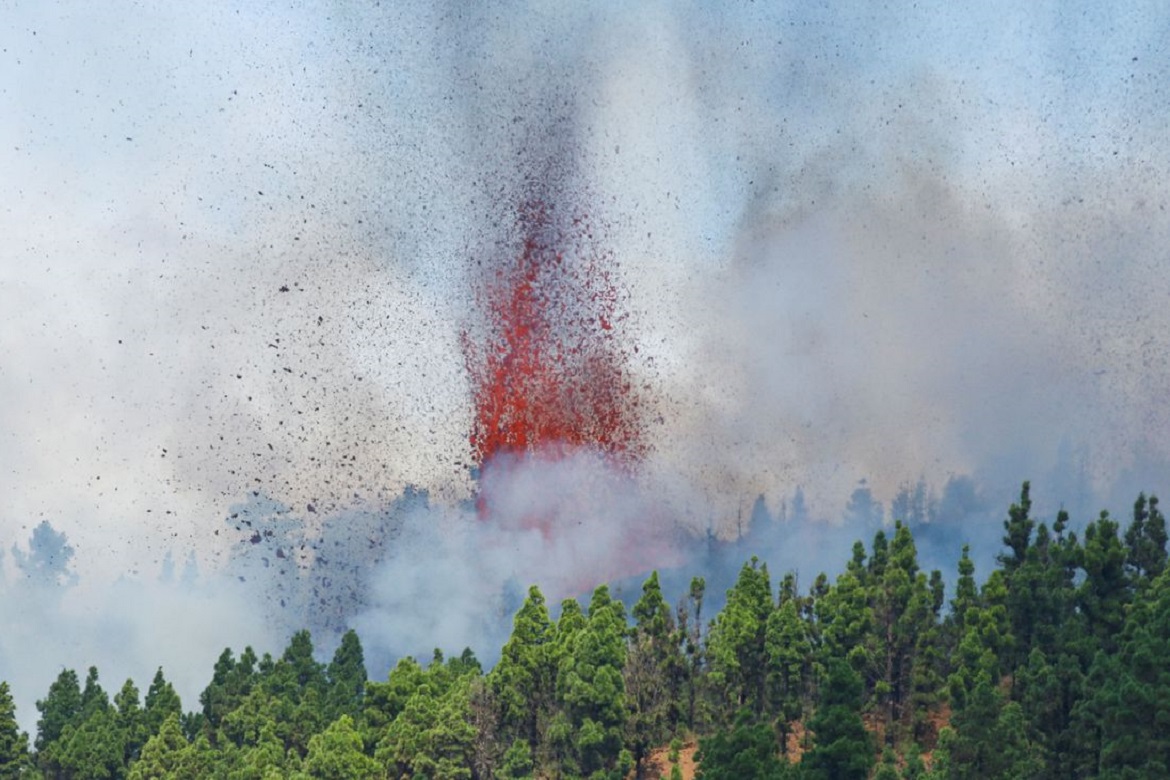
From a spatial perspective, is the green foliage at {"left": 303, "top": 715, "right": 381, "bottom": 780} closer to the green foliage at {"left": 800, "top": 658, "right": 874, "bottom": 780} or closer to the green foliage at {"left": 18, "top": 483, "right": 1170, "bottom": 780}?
the green foliage at {"left": 18, "top": 483, "right": 1170, "bottom": 780}

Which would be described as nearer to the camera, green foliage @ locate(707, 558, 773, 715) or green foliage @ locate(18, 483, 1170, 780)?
green foliage @ locate(18, 483, 1170, 780)

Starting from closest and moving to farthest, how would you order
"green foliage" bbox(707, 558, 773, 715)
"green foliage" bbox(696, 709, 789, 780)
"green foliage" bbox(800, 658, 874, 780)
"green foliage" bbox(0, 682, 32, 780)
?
"green foliage" bbox(696, 709, 789, 780), "green foliage" bbox(800, 658, 874, 780), "green foliage" bbox(707, 558, 773, 715), "green foliage" bbox(0, 682, 32, 780)

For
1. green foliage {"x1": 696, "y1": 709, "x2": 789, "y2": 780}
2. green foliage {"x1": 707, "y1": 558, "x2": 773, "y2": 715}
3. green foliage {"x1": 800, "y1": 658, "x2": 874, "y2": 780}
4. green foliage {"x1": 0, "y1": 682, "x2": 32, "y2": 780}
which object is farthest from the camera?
green foliage {"x1": 0, "y1": 682, "x2": 32, "y2": 780}

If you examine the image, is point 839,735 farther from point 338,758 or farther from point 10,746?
point 10,746

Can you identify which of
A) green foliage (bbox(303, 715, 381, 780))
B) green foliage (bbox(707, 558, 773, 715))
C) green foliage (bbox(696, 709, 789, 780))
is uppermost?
green foliage (bbox(707, 558, 773, 715))

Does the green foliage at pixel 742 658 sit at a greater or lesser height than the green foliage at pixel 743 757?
greater

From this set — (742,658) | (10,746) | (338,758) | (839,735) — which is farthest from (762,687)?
(10,746)

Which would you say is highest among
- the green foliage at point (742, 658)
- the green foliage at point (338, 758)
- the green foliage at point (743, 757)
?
the green foliage at point (742, 658)

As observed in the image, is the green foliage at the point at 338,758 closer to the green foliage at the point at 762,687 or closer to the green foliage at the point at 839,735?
the green foliage at the point at 762,687

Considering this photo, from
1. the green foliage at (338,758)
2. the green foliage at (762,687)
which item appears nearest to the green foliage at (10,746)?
the green foliage at (762,687)

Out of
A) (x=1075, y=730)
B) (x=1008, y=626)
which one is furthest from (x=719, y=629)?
(x=1075, y=730)

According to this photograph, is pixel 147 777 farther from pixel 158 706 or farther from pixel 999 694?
pixel 999 694

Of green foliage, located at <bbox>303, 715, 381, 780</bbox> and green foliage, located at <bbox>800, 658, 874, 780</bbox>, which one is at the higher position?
green foliage, located at <bbox>303, 715, 381, 780</bbox>

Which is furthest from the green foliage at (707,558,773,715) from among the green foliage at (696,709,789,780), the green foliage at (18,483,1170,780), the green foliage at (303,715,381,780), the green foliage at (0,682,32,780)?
the green foliage at (0,682,32,780)
